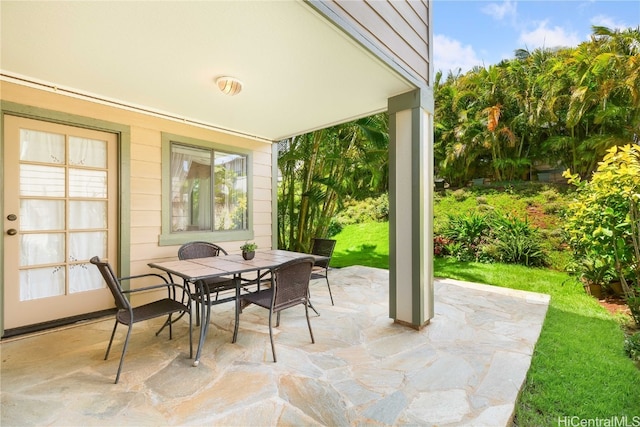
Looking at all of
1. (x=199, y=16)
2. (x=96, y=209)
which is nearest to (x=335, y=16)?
(x=199, y=16)

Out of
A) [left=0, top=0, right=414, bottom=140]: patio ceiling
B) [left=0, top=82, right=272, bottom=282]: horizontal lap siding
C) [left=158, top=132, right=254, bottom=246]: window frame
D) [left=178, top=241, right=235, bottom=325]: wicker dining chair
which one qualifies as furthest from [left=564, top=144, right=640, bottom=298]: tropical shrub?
[left=0, top=82, right=272, bottom=282]: horizontal lap siding

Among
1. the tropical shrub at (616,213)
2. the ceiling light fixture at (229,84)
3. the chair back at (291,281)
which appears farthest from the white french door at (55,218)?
the tropical shrub at (616,213)

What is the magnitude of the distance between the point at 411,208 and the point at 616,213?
238cm

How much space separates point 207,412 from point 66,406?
0.91 meters

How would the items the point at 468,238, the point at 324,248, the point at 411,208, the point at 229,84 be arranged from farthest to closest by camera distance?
the point at 468,238 → the point at 324,248 → the point at 411,208 → the point at 229,84

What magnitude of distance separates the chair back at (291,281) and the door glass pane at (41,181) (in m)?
2.70

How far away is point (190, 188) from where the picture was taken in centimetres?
420

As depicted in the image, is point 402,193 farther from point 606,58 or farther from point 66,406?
point 606,58

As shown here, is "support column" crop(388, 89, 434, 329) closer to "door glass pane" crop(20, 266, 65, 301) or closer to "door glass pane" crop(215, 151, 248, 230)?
"door glass pane" crop(215, 151, 248, 230)

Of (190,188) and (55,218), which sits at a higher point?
(190,188)

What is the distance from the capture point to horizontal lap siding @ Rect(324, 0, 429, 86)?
2.21 m

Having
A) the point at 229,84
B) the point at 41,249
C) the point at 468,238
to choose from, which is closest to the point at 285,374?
the point at 229,84

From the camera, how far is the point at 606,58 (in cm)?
729

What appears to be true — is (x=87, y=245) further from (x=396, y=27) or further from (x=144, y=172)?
(x=396, y=27)
